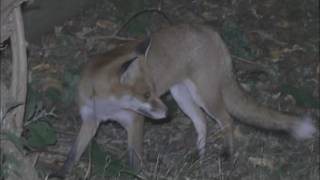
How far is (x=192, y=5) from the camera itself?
435 inches

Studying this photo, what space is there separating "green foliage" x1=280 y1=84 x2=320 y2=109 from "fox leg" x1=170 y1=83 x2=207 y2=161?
4.24ft

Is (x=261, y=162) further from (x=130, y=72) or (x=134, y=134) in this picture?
(x=130, y=72)

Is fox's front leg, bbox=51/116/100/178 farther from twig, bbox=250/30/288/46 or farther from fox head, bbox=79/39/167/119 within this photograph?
twig, bbox=250/30/288/46

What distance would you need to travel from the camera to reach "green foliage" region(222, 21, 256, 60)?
10.2 metres

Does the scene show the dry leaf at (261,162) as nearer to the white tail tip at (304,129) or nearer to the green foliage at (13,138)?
the white tail tip at (304,129)

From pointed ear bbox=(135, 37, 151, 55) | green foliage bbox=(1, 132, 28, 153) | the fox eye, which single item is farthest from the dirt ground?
green foliage bbox=(1, 132, 28, 153)

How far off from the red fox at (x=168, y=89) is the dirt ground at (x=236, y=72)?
25 cm

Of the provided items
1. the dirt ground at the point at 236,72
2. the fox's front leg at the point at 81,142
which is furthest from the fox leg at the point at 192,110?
the fox's front leg at the point at 81,142

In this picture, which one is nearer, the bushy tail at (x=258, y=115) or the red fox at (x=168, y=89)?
the red fox at (x=168, y=89)

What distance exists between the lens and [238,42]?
10.3m

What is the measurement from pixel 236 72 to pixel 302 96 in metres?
0.79

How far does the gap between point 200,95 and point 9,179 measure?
3.09 meters

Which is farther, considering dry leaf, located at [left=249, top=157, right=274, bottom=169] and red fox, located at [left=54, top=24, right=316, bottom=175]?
dry leaf, located at [left=249, top=157, right=274, bottom=169]

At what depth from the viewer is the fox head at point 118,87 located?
758cm
